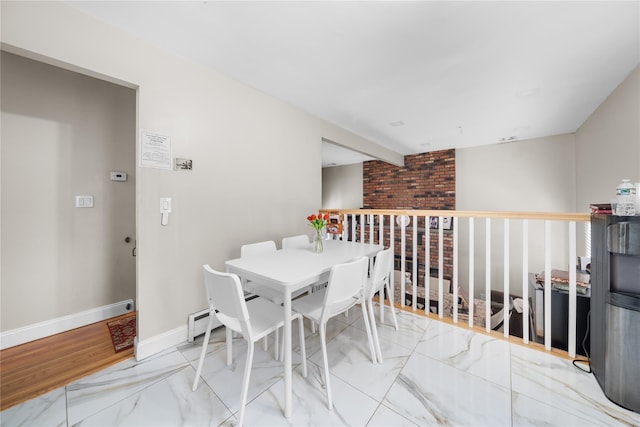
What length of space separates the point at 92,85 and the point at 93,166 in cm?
81

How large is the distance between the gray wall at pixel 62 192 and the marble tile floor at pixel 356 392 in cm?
111

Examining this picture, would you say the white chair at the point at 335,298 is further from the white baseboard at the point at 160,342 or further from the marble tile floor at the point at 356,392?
the white baseboard at the point at 160,342

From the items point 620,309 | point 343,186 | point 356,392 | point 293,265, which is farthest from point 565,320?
point 343,186

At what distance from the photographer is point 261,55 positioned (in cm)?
203

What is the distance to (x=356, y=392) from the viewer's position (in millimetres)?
1483

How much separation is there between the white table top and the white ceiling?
1.71m

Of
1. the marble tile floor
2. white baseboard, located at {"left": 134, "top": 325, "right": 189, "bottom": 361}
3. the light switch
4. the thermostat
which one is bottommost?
the marble tile floor

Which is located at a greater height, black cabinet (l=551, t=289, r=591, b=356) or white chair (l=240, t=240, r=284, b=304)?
white chair (l=240, t=240, r=284, b=304)

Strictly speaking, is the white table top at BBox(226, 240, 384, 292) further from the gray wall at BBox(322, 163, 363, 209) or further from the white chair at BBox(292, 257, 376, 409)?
the gray wall at BBox(322, 163, 363, 209)

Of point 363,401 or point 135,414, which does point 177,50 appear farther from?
point 363,401

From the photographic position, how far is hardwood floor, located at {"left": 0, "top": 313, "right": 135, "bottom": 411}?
1.52m

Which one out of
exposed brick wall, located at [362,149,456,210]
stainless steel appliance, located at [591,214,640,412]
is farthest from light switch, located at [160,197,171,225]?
exposed brick wall, located at [362,149,456,210]

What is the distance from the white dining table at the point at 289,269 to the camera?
1305 millimetres

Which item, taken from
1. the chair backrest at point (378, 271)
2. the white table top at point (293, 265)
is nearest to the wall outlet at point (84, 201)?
the white table top at point (293, 265)
